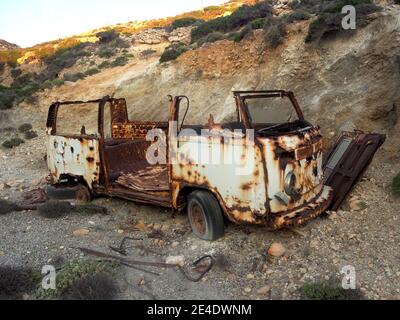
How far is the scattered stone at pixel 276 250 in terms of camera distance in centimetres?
519

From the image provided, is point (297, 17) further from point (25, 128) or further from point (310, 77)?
point (25, 128)

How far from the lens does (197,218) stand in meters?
5.80

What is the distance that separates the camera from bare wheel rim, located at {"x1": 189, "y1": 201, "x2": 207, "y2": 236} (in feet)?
18.6

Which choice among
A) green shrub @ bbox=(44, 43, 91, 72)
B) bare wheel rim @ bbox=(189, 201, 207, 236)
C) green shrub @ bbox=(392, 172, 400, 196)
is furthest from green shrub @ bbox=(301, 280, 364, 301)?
green shrub @ bbox=(44, 43, 91, 72)

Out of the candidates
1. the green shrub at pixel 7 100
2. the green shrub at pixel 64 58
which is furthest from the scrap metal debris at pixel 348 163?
the green shrub at pixel 64 58

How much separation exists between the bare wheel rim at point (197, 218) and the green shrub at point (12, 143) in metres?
11.9

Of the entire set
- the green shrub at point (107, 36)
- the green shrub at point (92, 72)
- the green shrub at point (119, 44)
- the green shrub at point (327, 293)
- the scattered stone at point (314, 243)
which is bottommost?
the green shrub at point (327, 293)

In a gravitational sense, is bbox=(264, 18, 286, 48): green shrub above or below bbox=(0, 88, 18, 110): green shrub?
above

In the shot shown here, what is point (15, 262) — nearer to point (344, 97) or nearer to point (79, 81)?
point (344, 97)

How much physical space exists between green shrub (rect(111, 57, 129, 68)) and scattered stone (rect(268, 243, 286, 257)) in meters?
20.2

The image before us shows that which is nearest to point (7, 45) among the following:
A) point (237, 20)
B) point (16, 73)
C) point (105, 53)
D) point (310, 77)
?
point (16, 73)

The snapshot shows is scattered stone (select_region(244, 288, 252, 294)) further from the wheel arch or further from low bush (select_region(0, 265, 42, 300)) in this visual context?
low bush (select_region(0, 265, 42, 300))

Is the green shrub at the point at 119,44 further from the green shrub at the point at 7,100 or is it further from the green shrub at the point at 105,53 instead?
the green shrub at the point at 7,100
